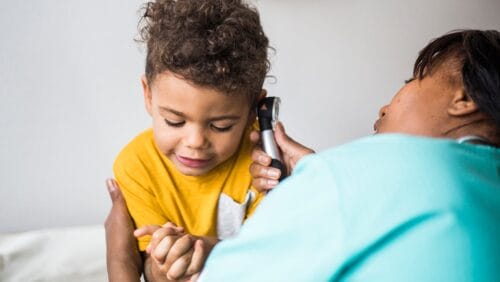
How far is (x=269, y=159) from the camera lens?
906 mm

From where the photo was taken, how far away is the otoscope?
877 mm

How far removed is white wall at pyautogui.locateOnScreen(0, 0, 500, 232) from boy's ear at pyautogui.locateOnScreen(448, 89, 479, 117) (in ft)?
2.68

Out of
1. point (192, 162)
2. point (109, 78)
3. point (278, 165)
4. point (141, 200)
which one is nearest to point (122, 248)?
point (141, 200)

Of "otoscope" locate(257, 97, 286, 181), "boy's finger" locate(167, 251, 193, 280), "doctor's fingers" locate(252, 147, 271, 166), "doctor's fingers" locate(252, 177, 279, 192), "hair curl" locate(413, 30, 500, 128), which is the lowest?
"boy's finger" locate(167, 251, 193, 280)

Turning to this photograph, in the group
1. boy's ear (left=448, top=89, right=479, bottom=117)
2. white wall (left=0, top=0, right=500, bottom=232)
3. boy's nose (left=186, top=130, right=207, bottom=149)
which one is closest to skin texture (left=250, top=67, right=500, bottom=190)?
boy's ear (left=448, top=89, right=479, bottom=117)

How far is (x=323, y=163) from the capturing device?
18.7 inches

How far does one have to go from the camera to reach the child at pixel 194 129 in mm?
799

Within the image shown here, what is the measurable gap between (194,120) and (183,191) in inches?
8.2

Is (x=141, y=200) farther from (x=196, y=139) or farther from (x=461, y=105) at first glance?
(x=461, y=105)

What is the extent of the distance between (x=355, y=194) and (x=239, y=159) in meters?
0.56

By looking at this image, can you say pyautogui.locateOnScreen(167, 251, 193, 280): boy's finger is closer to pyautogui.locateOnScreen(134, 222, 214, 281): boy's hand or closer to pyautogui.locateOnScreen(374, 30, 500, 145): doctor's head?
pyautogui.locateOnScreen(134, 222, 214, 281): boy's hand

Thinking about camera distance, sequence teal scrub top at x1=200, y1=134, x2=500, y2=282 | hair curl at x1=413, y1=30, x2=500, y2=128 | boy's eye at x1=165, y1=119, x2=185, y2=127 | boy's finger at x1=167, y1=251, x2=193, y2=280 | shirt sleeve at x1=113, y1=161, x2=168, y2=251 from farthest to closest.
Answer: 1. shirt sleeve at x1=113, y1=161, x2=168, y2=251
2. boy's eye at x1=165, y1=119, x2=185, y2=127
3. boy's finger at x1=167, y1=251, x2=193, y2=280
4. hair curl at x1=413, y1=30, x2=500, y2=128
5. teal scrub top at x1=200, y1=134, x2=500, y2=282

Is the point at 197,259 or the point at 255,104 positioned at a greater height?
the point at 255,104

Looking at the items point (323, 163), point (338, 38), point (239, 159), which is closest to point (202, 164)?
point (239, 159)
